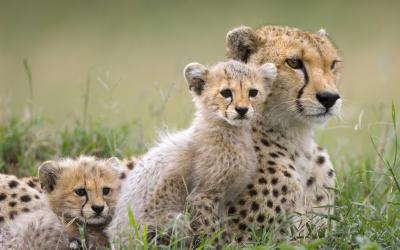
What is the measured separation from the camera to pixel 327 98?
17.5ft

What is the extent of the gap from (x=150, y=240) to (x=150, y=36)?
10.7 metres

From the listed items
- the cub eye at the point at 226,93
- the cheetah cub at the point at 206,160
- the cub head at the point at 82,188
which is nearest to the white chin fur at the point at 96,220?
the cub head at the point at 82,188

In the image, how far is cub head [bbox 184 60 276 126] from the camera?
496 centimetres

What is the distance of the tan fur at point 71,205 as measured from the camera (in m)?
5.17

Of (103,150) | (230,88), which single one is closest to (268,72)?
(230,88)

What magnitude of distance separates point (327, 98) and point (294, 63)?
271mm

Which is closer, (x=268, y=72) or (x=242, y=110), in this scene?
(x=242, y=110)

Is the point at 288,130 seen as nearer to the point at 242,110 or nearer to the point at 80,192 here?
the point at 242,110

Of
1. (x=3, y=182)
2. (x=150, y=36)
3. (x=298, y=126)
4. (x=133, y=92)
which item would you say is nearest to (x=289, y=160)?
(x=298, y=126)

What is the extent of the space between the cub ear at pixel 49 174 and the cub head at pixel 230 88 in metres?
0.78

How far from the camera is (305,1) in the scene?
18688 millimetres

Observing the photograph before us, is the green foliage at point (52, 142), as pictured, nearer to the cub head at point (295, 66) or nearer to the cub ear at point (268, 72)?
the cub head at point (295, 66)

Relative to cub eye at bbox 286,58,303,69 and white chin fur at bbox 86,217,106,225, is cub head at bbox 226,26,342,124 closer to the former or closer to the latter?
cub eye at bbox 286,58,303,69

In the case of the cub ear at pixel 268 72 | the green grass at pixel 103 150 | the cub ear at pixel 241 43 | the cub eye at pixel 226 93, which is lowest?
the green grass at pixel 103 150
